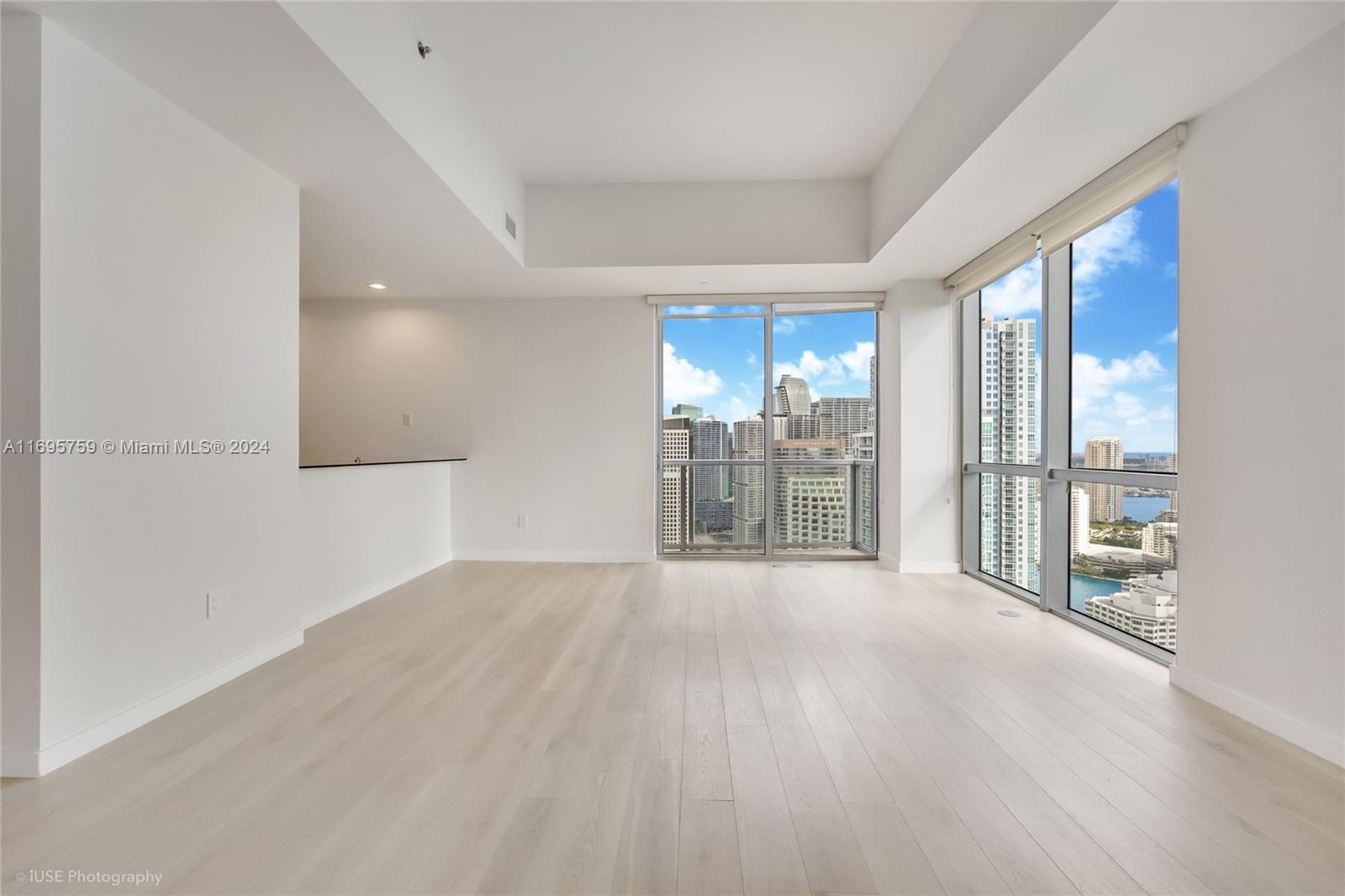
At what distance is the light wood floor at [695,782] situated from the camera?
1.37 m

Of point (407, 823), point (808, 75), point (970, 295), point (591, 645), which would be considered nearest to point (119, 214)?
point (407, 823)

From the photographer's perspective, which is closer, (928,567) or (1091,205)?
(1091,205)

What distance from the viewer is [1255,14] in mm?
1812

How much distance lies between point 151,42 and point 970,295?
4.98 metres

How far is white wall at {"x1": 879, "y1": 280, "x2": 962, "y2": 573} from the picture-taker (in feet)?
15.9

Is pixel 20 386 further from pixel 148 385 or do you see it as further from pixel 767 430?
pixel 767 430

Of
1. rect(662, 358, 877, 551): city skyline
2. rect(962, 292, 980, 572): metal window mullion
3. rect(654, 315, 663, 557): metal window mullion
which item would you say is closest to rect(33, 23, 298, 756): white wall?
rect(654, 315, 663, 557): metal window mullion

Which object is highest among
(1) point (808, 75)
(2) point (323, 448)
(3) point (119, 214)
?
(1) point (808, 75)

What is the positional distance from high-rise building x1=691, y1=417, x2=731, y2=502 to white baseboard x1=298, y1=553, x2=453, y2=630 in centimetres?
245

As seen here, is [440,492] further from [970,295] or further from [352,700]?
[970,295]

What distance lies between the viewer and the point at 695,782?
1.75 m

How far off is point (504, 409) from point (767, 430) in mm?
2459

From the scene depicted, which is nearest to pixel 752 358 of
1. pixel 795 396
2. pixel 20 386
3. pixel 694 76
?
pixel 795 396

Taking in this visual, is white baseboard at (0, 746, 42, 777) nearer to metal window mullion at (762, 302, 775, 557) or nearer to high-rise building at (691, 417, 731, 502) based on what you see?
high-rise building at (691, 417, 731, 502)
